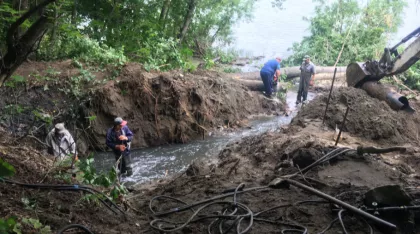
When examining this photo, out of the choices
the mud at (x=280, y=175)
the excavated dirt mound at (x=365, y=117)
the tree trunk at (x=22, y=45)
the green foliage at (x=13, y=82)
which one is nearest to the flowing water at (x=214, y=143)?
the mud at (x=280, y=175)

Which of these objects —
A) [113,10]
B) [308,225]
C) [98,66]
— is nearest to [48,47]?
[98,66]

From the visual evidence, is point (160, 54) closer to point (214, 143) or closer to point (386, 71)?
point (214, 143)

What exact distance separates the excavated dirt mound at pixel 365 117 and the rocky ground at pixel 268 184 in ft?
0.09

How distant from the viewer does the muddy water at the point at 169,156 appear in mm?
10242

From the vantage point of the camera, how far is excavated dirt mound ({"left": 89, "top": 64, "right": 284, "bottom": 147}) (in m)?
11.8

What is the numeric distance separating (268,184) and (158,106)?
22.4 feet

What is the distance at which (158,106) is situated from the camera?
12523mm

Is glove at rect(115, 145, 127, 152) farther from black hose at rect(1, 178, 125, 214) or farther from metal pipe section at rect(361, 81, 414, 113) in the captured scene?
metal pipe section at rect(361, 81, 414, 113)

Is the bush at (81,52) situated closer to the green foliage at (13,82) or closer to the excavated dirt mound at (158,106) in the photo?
the excavated dirt mound at (158,106)

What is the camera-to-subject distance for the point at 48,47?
12.5 meters

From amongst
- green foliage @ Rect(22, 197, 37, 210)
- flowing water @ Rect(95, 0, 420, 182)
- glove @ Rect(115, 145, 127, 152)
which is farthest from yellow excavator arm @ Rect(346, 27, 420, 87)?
green foliage @ Rect(22, 197, 37, 210)

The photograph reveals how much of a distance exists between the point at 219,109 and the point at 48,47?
6200mm

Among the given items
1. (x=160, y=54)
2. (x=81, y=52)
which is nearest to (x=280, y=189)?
(x=81, y=52)

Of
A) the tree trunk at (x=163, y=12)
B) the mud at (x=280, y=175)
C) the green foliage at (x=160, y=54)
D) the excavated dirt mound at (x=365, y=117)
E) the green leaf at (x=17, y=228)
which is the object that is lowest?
the mud at (x=280, y=175)
